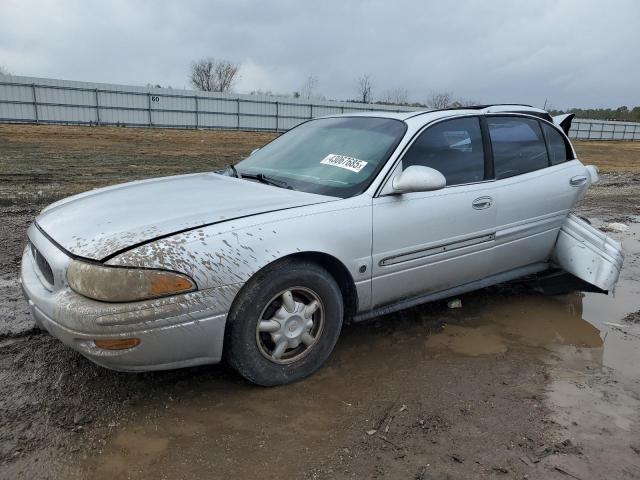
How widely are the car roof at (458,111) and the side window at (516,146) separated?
0.10m

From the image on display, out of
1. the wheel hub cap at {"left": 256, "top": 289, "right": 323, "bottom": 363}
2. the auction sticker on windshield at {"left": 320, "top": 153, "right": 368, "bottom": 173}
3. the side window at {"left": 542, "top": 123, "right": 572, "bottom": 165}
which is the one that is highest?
the side window at {"left": 542, "top": 123, "right": 572, "bottom": 165}

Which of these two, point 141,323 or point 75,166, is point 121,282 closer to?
point 141,323

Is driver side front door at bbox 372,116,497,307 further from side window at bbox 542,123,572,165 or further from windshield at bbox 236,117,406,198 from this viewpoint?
side window at bbox 542,123,572,165

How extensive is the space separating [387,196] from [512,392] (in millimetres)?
1381

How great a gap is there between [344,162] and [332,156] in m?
0.16

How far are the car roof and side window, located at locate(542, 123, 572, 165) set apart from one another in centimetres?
14

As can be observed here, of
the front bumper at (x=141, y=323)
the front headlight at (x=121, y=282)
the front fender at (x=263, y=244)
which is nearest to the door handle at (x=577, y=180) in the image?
the front fender at (x=263, y=244)

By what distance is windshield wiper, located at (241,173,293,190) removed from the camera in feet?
11.0

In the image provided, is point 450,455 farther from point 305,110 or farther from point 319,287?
point 305,110

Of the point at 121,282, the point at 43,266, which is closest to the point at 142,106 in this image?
the point at 43,266

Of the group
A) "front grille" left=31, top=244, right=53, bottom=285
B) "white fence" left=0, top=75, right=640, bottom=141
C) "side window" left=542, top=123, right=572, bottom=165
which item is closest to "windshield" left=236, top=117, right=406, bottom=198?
"front grille" left=31, top=244, right=53, bottom=285

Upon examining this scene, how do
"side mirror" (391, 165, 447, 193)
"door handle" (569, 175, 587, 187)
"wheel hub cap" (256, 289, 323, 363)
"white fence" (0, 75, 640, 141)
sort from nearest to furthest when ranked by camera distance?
"wheel hub cap" (256, 289, 323, 363) < "side mirror" (391, 165, 447, 193) < "door handle" (569, 175, 587, 187) < "white fence" (0, 75, 640, 141)

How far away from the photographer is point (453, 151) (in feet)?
12.1

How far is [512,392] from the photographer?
2.98 m
